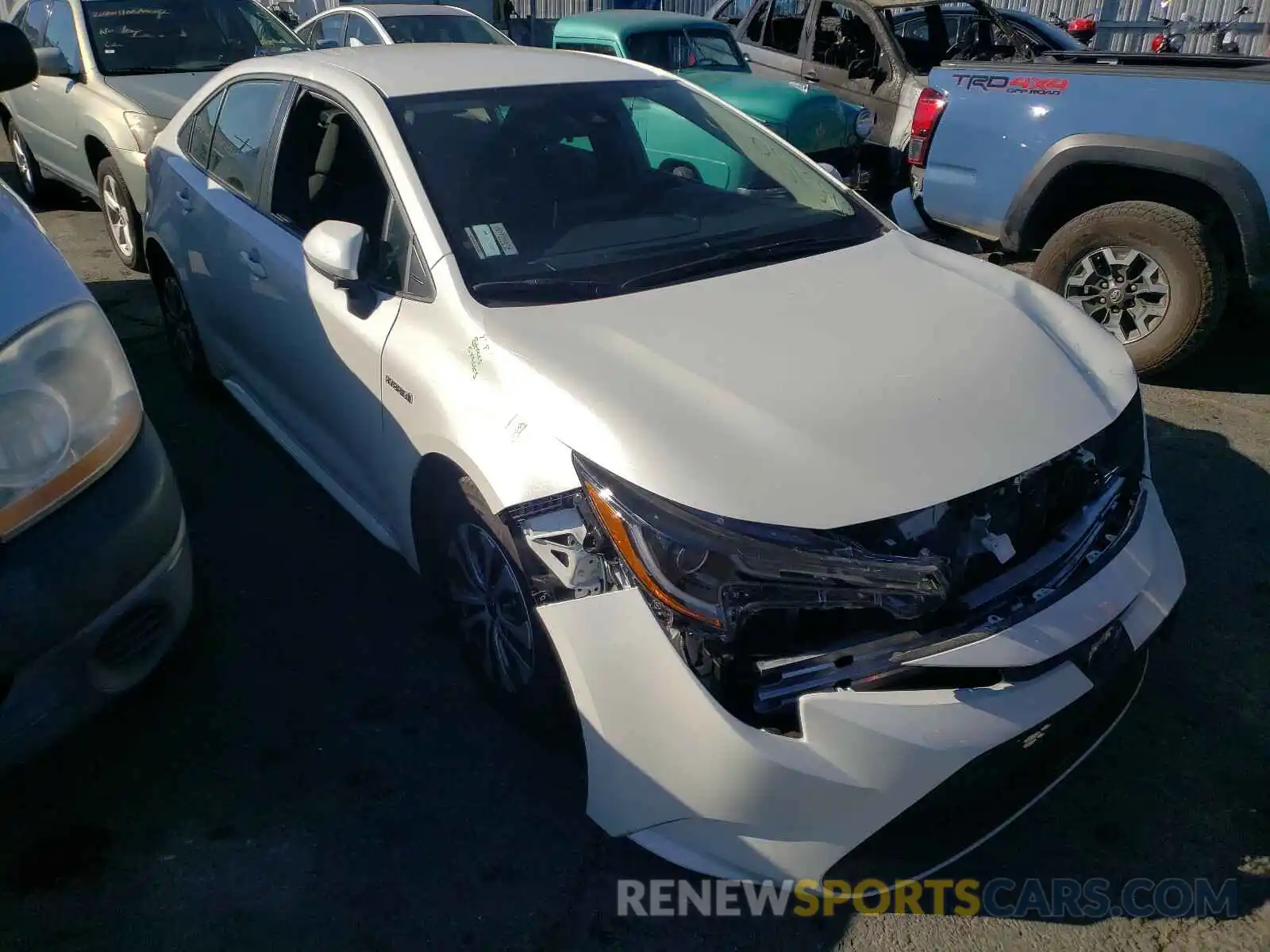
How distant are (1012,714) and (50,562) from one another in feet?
6.43

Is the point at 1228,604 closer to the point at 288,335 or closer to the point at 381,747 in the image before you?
the point at 381,747

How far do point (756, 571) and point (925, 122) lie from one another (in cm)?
461

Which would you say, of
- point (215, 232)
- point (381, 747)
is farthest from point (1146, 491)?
point (215, 232)

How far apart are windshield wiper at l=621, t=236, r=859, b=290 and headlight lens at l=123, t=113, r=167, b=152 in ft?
14.7

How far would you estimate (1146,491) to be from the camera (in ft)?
8.35

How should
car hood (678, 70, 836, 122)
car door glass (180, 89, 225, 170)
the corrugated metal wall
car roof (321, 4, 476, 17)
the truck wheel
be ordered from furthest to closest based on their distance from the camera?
the corrugated metal wall, car roof (321, 4, 476, 17), car hood (678, 70, 836, 122), the truck wheel, car door glass (180, 89, 225, 170)

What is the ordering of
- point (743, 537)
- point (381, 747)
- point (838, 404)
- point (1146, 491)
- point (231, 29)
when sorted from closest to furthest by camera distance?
point (743, 537), point (838, 404), point (1146, 491), point (381, 747), point (231, 29)

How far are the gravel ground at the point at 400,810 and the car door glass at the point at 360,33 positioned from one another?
7.66 m

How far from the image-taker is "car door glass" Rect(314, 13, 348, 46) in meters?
10.2

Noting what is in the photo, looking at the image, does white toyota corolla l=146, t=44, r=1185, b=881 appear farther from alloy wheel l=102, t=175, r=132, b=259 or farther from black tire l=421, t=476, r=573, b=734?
alloy wheel l=102, t=175, r=132, b=259

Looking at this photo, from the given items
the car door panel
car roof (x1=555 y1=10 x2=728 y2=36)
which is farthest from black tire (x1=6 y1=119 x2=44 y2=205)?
the car door panel

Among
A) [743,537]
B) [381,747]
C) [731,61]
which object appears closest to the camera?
[743,537]

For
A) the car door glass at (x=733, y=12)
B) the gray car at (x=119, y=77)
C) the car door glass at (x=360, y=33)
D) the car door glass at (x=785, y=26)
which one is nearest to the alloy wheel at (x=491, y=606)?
the gray car at (x=119, y=77)

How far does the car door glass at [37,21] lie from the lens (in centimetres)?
734
